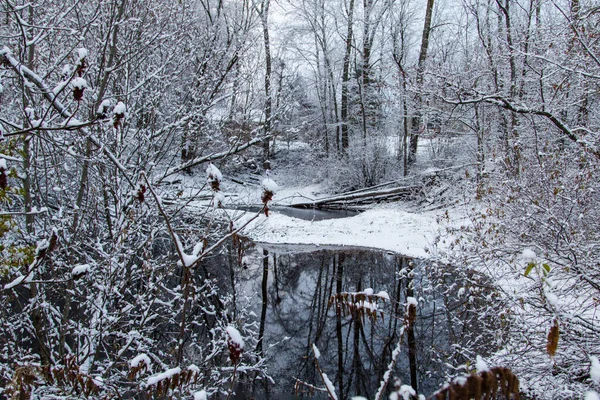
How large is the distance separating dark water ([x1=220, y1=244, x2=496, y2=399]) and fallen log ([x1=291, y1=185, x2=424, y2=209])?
7.24 metres

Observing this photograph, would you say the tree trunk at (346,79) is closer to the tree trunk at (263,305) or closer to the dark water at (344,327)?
the tree trunk at (263,305)

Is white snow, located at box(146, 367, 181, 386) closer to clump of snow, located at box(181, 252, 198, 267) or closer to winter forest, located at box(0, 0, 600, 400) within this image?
winter forest, located at box(0, 0, 600, 400)

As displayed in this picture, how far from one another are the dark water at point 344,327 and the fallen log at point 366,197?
7237mm

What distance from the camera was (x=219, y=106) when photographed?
5566 millimetres

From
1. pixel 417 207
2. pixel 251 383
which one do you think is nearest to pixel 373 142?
pixel 417 207

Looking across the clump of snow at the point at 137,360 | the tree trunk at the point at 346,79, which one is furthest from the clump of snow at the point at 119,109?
the tree trunk at the point at 346,79

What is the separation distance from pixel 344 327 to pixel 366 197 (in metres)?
11.7

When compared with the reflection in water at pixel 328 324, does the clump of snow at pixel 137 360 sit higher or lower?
higher

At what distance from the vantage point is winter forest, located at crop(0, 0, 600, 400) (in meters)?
2.42

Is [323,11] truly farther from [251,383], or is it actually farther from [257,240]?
[251,383]

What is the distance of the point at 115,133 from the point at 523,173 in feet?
17.9

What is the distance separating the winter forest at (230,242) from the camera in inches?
95.3

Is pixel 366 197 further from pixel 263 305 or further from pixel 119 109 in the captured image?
pixel 119 109

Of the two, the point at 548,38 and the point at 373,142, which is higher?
the point at 548,38
